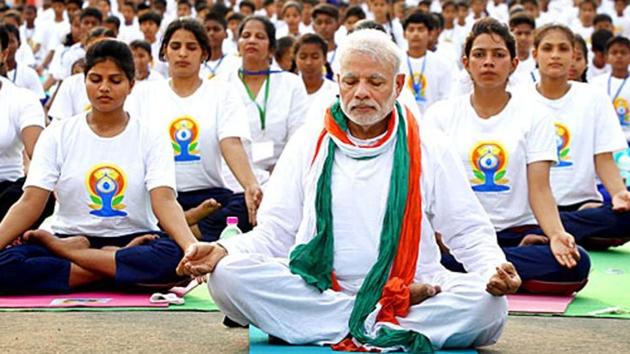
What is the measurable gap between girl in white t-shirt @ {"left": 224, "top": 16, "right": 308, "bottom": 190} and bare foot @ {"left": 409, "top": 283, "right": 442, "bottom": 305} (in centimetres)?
428

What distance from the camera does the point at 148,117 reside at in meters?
8.34

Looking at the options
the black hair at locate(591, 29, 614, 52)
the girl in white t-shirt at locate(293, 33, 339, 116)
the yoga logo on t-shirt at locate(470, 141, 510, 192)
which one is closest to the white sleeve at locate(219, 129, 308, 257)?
the yoga logo on t-shirt at locate(470, 141, 510, 192)

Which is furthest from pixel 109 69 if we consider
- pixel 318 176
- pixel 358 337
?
pixel 358 337

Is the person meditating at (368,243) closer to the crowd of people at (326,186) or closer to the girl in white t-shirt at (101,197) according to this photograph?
the crowd of people at (326,186)

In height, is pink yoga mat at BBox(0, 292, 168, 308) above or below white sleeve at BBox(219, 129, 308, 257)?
below

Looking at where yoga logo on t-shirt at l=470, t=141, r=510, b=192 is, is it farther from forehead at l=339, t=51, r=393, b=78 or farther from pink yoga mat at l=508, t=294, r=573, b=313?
forehead at l=339, t=51, r=393, b=78

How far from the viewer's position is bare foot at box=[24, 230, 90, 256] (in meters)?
6.74

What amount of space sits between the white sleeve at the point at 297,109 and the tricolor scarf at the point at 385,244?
14.0 ft

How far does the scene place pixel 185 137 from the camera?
8.35m

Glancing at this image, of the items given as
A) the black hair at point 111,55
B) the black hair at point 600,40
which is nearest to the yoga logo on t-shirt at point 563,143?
the black hair at point 111,55

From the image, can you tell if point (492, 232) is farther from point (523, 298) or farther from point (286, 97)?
point (286, 97)

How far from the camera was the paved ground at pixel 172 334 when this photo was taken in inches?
210

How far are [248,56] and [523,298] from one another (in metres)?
3.57

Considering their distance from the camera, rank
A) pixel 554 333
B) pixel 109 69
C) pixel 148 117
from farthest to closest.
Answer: pixel 148 117
pixel 109 69
pixel 554 333
